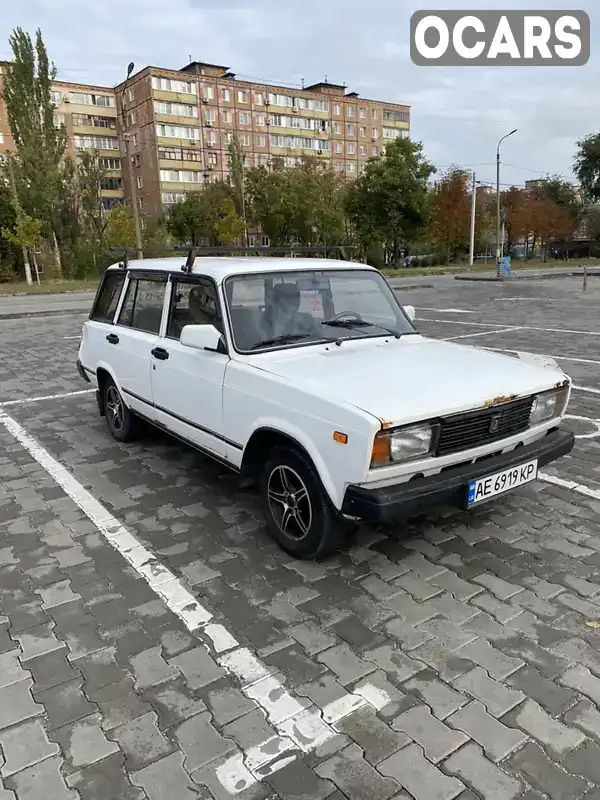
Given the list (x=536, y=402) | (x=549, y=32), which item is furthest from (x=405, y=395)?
(x=549, y=32)

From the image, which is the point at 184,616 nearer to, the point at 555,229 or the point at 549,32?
the point at 549,32

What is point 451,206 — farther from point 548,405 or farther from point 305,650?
point 305,650

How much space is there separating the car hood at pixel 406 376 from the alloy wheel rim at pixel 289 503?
61 centimetres

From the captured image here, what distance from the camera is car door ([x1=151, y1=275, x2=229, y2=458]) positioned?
13.3ft

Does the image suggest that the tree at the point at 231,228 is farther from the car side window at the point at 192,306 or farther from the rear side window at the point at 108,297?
the car side window at the point at 192,306

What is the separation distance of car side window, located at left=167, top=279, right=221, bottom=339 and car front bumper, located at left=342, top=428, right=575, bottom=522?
67.2 inches

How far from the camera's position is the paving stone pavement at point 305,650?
7.13 feet

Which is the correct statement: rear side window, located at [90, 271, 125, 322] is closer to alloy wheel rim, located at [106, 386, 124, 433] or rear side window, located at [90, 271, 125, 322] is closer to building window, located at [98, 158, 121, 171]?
alloy wheel rim, located at [106, 386, 124, 433]

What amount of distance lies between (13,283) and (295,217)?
948 inches

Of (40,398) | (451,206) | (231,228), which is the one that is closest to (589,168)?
(451,206)

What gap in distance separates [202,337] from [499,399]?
1.91 meters

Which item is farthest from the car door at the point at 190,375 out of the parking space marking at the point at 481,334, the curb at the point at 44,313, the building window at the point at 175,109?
the building window at the point at 175,109

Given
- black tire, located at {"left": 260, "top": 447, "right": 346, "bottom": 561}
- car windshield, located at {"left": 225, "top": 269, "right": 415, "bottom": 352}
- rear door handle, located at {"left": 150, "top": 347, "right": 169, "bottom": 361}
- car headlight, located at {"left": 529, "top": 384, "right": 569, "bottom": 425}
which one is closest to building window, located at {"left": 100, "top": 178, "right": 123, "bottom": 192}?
rear door handle, located at {"left": 150, "top": 347, "right": 169, "bottom": 361}

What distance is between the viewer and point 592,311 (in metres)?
16.1
